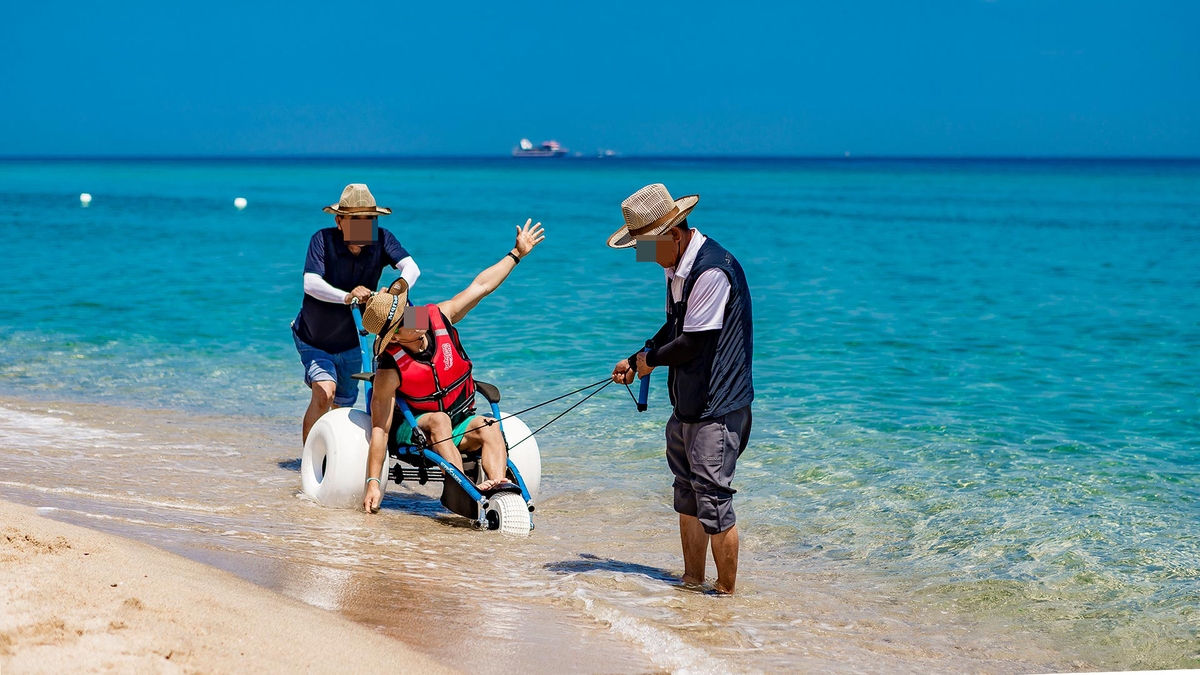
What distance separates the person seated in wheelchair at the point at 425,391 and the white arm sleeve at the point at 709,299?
1776 millimetres

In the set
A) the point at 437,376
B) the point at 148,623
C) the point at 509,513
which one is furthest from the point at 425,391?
the point at 148,623

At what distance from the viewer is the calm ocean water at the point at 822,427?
17.1 feet

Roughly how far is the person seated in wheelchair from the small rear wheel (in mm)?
96

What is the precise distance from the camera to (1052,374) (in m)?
11.9

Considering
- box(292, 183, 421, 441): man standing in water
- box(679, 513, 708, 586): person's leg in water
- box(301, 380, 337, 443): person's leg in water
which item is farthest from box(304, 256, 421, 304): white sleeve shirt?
box(679, 513, 708, 586): person's leg in water

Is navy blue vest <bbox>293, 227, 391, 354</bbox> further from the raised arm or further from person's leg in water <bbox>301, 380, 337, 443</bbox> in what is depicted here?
the raised arm

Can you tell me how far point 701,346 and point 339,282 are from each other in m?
2.97

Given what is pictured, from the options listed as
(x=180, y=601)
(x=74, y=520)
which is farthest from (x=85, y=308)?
(x=180, y=601)

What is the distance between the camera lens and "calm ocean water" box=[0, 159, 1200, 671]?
17.1 ft

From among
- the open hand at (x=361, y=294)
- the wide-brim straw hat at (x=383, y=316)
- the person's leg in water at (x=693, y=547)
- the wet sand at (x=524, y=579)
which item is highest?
the open hand at (x=361, y=294)

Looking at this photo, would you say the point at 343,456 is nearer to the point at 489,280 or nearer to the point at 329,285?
the point at 329,285

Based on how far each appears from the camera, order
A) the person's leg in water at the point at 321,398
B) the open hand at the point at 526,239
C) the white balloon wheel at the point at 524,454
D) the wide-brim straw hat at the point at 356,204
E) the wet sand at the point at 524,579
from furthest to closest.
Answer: the person's leg in water at the point at 321,398 → the wide-brim straw hat at the point at 356,204 → the white balloon wheel at the point at 524,454 → the open hand at the point at 526,239 → the wet sand at the point at 524,579

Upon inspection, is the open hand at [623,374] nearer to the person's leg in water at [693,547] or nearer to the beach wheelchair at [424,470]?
the person's leg in water at [693,547]

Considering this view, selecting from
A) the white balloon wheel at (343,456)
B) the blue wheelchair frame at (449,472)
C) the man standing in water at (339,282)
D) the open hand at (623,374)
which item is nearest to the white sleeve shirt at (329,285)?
the man standing in water at (339,282)
